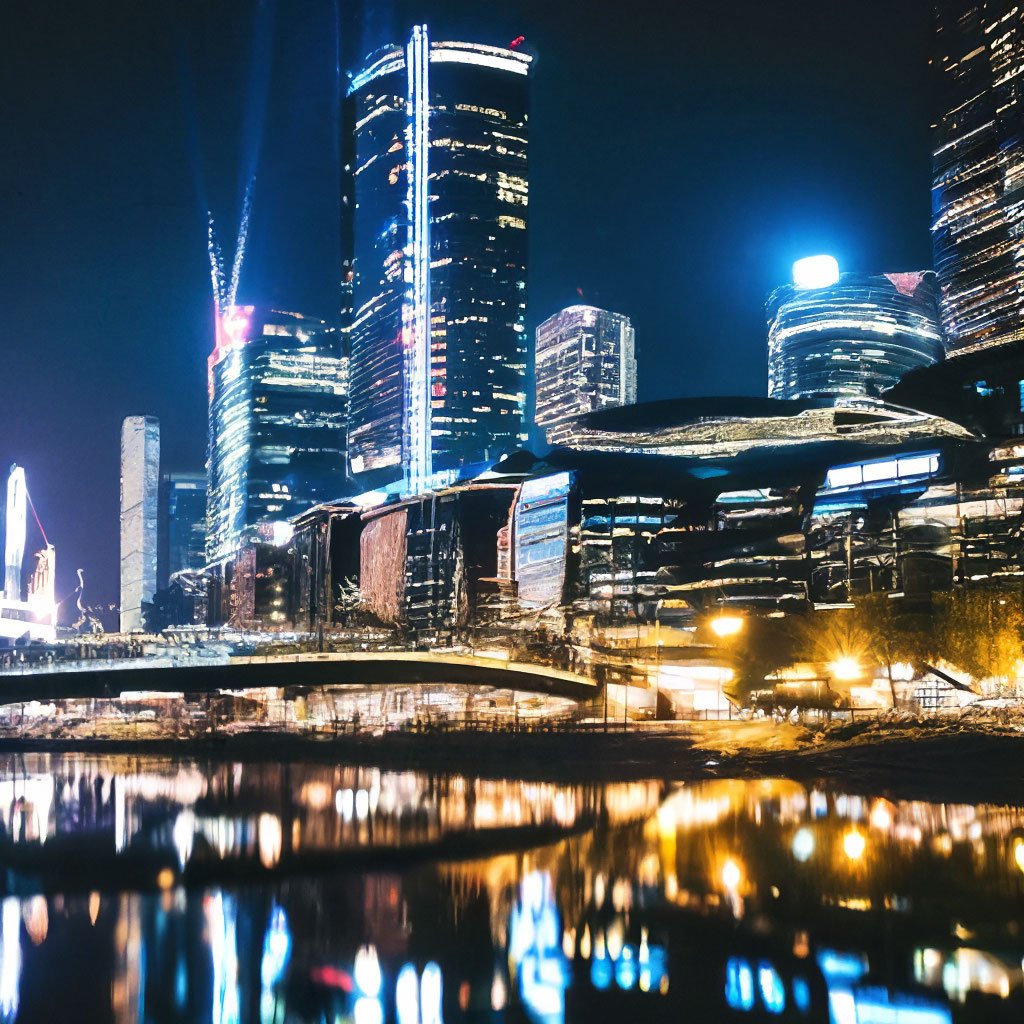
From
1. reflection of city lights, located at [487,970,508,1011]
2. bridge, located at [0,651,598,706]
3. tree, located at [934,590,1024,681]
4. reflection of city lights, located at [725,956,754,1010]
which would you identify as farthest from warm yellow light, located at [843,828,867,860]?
bridge, located at [0,651,598,706]

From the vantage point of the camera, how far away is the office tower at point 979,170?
477 feet

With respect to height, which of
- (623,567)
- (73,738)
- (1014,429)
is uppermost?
(1014,429)

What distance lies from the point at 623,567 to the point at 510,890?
94.4m

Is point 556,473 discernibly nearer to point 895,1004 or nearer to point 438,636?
point 438,636

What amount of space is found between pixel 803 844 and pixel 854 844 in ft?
4.97

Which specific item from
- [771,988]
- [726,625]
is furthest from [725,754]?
[771,988]

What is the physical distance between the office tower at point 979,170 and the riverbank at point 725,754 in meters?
99.4

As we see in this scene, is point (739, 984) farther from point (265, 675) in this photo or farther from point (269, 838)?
point (265, 675)

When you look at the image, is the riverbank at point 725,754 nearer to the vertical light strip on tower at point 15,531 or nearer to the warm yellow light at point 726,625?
the warm yellow light at point 726,625

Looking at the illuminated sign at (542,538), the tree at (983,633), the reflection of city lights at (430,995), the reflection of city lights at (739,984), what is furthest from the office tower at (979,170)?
the reflection of city lights at (430,995)

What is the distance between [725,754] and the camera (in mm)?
57594

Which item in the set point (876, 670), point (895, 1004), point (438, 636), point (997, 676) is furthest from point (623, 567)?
point (895, 1004)

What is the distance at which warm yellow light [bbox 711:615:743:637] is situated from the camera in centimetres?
8962

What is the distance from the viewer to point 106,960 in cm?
2523
